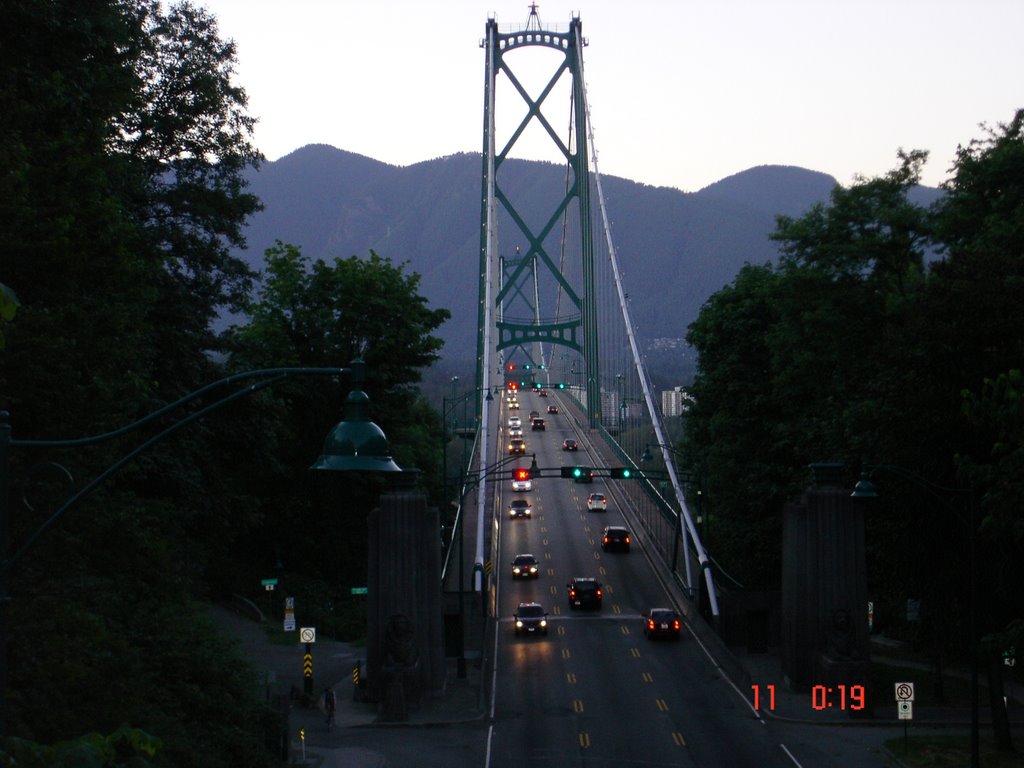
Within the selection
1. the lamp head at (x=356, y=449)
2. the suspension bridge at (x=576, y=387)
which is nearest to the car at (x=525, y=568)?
the suspension bridge at (x=576, y=387)

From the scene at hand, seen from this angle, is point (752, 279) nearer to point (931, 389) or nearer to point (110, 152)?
point (931, 389)

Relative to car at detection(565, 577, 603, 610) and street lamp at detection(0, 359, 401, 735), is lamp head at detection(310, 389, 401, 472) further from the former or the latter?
car at detection(565, 577, 603, 610)

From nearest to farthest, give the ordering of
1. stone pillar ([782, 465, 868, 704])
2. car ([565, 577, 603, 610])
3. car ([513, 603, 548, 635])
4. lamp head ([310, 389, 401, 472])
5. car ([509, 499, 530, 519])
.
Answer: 1. lamp head ([310, 389, 401, 472])
2. stone pillar ([782, 465, 868, 704])
3. car ([513, 603, 548, 635])
4. car ([565, 577, 603, 610])
5. car ([509, 499, 530, 519])

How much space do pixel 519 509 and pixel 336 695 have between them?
39070mm

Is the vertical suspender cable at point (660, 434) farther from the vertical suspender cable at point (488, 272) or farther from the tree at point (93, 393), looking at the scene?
the tree at point (93, 393)

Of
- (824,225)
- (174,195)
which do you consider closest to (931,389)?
(824,225)

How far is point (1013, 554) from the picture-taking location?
87.5 feet

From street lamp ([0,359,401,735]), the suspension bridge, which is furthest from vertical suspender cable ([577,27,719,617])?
street lamp ([0,359,401,735])

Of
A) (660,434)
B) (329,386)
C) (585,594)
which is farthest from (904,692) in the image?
(329,386)

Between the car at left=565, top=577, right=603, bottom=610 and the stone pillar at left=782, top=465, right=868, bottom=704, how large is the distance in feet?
49.6

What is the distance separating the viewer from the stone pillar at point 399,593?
36469mm

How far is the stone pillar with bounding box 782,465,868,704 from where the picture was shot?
3600cm

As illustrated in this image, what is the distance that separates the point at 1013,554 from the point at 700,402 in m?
30.1

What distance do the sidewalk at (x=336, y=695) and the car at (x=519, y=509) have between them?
29.4m
